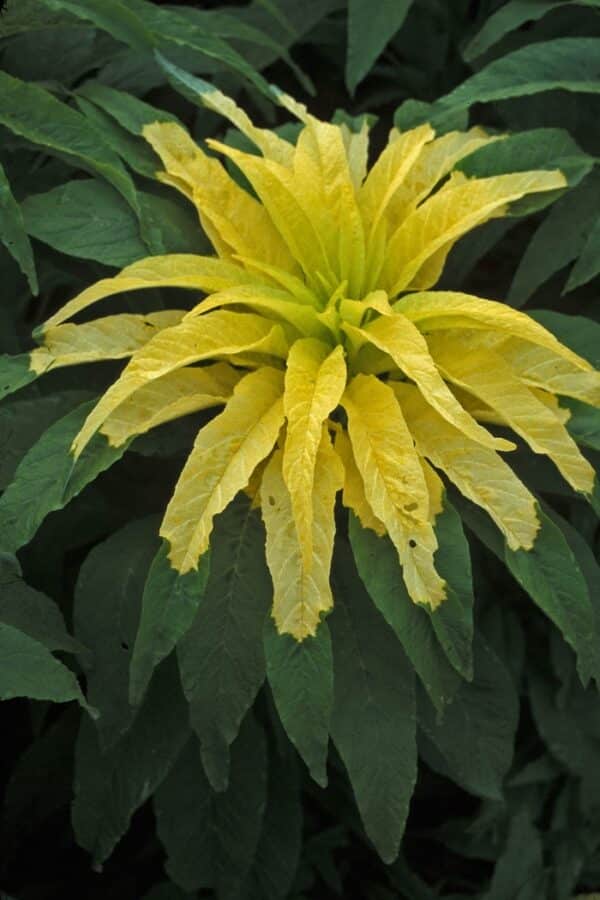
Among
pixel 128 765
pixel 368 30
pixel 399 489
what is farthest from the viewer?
pixel 368 30

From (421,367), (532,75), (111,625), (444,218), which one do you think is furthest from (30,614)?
(532,75)

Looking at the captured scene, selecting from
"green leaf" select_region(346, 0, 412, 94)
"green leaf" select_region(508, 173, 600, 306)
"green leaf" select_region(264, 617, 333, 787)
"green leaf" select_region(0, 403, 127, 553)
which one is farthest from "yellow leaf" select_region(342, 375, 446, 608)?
"green leaf" select_region(346, 0, 412, 94)

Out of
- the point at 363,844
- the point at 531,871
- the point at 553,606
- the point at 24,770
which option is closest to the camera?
the point at 553,606

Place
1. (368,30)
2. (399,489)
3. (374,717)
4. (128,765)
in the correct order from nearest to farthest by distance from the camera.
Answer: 1. (399,489)
2. (374,717)
3. (128,765)
4. (368,30)

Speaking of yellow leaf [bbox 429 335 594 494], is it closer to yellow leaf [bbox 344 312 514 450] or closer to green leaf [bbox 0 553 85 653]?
yellow leaf [bbox 344 312 514 450]

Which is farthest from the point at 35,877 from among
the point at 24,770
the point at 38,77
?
the point at 38,77

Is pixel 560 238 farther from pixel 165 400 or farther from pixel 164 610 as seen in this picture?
pixel 164 610

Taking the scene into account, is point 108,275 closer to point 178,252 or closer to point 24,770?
point 178,252
